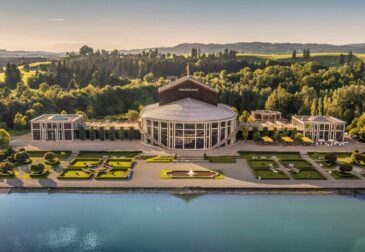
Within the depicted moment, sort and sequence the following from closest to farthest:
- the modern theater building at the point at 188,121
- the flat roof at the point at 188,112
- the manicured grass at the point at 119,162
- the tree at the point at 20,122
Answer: the manicured grass at the point at 119,162, the modern theater building at the point at 188,121, the flat roof at the point at 188,112, the tree at the point at 20,122

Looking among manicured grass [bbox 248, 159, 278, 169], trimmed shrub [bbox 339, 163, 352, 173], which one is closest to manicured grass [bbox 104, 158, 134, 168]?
manicured grass [bbox 248, 159, 278, 169]

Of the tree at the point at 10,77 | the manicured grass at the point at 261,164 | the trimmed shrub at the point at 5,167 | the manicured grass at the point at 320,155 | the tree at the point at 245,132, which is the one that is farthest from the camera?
the tree at the point at 10,77

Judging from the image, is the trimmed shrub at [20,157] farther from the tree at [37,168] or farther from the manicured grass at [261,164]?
the manicured grass at [261,164]

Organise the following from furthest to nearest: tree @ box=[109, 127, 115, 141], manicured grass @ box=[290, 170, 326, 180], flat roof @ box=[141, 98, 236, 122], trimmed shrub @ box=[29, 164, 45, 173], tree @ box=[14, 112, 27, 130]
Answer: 1. tree @ box=[14, 112, 27, 130]
2. tree @ box=[109, 127, 115, 141]
3. flat roof @ box=[141, 98, 236, 122]
4. trimmed shrub @ box=[29, 164, 45, 173]
5. manicured grass @ box=[290, 170, 326, 180]

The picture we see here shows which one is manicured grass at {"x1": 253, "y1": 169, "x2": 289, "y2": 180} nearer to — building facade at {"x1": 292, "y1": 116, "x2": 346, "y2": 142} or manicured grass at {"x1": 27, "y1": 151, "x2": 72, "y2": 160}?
building facade at {"x1": 292, "y1": 116, "x2": 346, "y2": 142}

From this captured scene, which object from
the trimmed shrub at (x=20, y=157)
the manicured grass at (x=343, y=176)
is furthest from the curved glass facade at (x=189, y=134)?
the trimmed shrub at (x=20, y=157)

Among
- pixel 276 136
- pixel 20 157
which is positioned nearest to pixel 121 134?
pixel 20 157

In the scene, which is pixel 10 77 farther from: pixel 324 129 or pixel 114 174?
pixel 324 129

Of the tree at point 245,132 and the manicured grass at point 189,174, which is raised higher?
the tree at point 245,132
